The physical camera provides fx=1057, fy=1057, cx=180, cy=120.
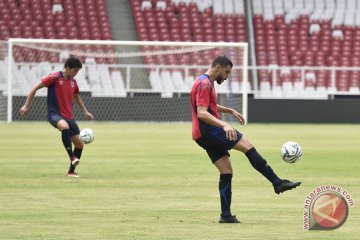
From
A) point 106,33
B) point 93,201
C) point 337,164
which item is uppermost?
point 93,201

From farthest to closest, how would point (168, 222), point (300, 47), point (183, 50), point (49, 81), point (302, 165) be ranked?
point (300, 47), point (183, 50), point (302, 165), point (49, 81), point (168, 222)

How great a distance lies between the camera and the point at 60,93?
1897 centimetres

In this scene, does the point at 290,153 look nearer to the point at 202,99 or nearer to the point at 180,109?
the point at 202,99

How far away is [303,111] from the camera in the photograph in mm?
41219

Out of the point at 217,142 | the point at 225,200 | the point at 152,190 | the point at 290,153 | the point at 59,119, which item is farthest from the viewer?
the point at 59,119

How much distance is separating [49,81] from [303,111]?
2358 centimetres

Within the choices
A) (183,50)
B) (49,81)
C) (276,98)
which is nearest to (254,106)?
(276,98)

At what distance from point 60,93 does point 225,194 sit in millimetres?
7223

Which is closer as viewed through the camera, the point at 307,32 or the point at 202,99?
the point at 202,99

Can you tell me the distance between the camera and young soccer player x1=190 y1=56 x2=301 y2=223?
40.2ft

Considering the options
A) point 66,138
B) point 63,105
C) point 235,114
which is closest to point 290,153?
point 235,114

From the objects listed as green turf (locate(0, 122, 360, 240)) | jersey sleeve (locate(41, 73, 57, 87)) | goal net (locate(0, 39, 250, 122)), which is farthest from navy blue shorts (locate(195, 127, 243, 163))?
goal net (locate(0, 39, 250, 122))

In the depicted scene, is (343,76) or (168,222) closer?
(168,222)

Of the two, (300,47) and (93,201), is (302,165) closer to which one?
(93,201)
